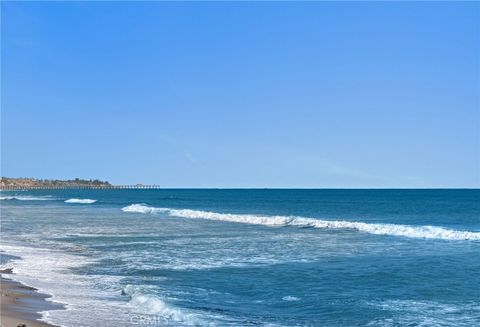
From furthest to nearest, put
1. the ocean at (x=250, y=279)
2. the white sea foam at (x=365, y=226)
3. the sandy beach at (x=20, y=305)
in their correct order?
the white sea foam at (x=365, y=226), the ocean at (x=250, y=279), the sandy beach at (x=20, y=305)

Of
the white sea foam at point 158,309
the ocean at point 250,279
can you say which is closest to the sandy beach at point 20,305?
the ocean at point 250,279

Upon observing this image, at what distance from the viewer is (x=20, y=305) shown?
13969mm

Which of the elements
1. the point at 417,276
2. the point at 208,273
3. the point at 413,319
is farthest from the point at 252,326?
the point at 417,276

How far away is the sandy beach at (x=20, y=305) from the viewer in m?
12.0

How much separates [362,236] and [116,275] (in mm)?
19709

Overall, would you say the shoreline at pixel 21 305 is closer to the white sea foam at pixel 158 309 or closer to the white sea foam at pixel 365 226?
the white sea foam at pixel 158 309

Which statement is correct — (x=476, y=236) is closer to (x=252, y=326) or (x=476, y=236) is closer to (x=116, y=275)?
(x=116, y=275)

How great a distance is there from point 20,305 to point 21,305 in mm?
22

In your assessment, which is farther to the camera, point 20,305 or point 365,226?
point 365,226

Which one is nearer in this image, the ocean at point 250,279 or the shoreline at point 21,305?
the shoreline at point 21,305

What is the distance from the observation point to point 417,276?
18.5m

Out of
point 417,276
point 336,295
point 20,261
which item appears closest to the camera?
point 336,295

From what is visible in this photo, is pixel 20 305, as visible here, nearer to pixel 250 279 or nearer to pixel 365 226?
pixel 250 279

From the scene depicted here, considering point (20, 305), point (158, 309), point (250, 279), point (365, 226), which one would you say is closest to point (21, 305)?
point (20, 305)
